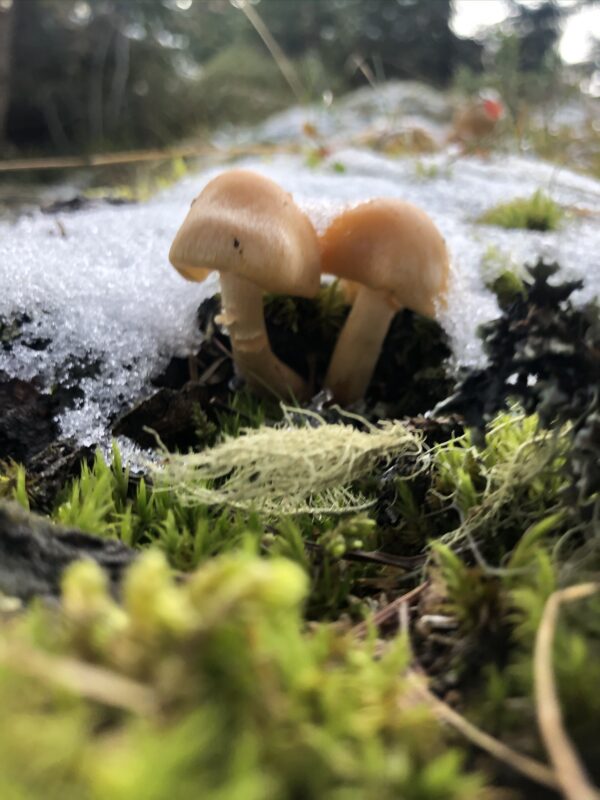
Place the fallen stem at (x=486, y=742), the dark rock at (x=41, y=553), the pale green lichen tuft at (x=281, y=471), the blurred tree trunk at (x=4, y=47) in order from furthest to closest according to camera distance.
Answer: the blurred tree trunk at (x=4, y=47) → the pale green lichen tuft at (x=281, y=471) → the dark rock at (x=41, y=553) → the fallen stem at (x=486, y=742)

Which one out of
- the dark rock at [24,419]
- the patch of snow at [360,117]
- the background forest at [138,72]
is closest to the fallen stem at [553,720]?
the dark rock at [24,419]

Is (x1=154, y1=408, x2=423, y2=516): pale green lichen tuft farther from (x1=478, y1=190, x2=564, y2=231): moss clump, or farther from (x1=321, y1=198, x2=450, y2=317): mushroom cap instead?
(x1=478, y1=190, x2=564, y2=231): moss clump

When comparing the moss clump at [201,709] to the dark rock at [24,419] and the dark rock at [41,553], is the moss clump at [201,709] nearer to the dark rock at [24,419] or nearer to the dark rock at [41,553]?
the dark rock at [41,553]

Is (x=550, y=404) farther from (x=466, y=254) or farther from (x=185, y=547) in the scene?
(x=466, y=254)

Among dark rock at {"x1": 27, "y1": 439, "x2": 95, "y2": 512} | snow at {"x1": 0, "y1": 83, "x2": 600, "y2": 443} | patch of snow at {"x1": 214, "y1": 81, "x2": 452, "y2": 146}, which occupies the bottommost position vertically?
dark rock at {"x1": 27, "y1": 439, "x2": 95, "y2": 512}

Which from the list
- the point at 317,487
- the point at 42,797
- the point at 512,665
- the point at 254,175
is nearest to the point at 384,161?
the point at 254,175

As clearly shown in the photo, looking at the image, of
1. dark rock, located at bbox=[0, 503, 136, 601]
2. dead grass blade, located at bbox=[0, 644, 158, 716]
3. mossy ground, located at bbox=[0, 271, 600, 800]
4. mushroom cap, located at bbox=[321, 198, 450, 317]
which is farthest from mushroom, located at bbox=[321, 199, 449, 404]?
dead grass blade, located at bbox=[0, 644, 158, 716]

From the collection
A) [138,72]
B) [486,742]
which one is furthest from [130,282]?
[138,72]
